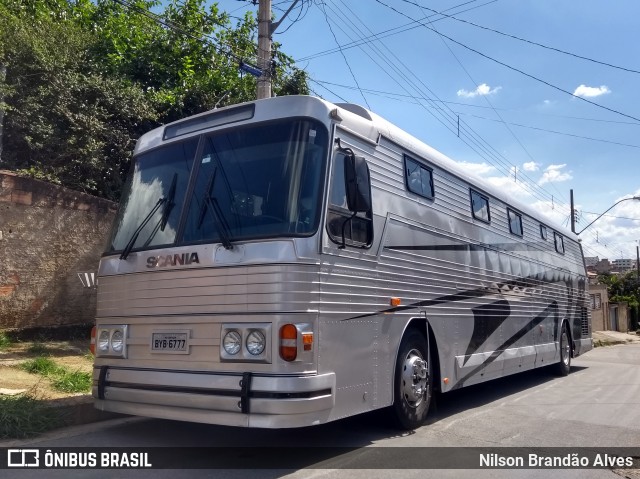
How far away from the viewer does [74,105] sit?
13.4 m

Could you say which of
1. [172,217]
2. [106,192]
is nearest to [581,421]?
[172,217]

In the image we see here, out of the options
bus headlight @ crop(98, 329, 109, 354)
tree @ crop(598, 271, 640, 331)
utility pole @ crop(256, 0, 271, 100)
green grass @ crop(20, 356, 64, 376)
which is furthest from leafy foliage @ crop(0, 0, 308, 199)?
tree @ crop(598, 271, 640, 331)

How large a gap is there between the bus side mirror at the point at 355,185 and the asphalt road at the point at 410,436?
7.92ft

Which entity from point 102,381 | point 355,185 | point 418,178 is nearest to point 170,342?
point 102,381

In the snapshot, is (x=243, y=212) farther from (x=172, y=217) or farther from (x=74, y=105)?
(x=74, y=105)

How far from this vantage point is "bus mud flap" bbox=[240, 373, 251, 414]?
5.23 meters

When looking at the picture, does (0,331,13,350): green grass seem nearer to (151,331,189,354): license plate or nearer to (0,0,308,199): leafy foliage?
(0,0,308,199): leafy foliage

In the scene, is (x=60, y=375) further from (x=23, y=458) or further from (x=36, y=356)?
(x=23, y=458)

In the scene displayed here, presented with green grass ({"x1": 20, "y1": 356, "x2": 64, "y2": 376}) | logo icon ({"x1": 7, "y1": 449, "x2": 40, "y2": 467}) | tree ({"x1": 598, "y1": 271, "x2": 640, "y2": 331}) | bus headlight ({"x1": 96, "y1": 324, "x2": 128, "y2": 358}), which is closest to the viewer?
logo icon ({"x1": 7, "y1": 449, "x2": 40, "y2": 467})

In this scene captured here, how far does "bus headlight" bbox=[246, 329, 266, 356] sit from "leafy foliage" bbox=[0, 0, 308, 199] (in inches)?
306

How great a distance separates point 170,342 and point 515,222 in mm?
7870

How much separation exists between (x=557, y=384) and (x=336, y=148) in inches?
352

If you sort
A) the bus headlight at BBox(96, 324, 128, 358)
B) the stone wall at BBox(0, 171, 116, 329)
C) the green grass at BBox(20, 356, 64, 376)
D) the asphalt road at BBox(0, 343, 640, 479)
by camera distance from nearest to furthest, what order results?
the asphalt road at BBox(0, 343, 640, 479), the bus headlight at BBox(96, 324, 128, 358), the green grass at BBox(20, 356, 64, 376), the stone wall at BBox(0, 171, 116, 329)

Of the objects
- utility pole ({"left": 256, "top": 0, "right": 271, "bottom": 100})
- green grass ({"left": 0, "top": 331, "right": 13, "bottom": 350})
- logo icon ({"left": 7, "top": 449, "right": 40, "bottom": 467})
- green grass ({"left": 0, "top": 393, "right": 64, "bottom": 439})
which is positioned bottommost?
logo icon ({"left": 7, "top": 449, "right": 40, "bottom": 467})
